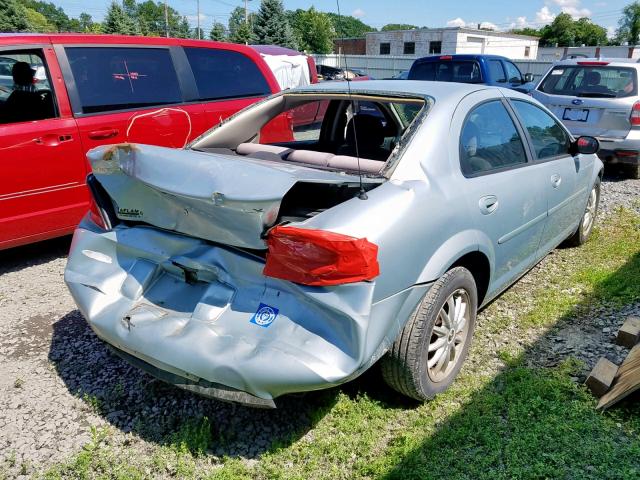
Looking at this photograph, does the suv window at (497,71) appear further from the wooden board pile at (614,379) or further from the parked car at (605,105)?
the wooden board pile at (614,379)

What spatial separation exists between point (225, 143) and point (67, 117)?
168 centimetres

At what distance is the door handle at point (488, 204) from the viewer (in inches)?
109

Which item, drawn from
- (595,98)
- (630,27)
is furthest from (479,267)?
(630,27)

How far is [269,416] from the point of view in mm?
2629

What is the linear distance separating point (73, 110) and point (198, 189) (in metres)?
2.80

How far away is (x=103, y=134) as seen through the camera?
4.44 meters

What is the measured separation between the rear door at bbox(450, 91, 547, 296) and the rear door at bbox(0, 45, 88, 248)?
322 centimetres

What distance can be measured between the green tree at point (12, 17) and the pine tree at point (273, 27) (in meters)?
17.7

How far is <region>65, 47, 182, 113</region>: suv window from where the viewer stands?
443 centimetres

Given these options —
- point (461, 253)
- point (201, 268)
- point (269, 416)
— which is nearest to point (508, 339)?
point (461, 253)

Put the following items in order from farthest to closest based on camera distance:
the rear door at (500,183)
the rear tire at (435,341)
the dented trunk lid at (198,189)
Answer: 1. the rear door at (500,183)
2. the rear tire at (435,341)
3. the dented trunk lid at (198,189)

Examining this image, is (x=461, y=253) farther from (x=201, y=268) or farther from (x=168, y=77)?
(x=168, y=77)

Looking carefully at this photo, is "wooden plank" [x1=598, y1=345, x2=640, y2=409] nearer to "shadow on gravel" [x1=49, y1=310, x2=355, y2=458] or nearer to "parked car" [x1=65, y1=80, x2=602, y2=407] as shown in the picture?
"parked car" [x1=65, y1=80, x2=602, y2=407]

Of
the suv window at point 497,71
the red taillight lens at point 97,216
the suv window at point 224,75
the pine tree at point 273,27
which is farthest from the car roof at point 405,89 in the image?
the pine tree at point 273,27
